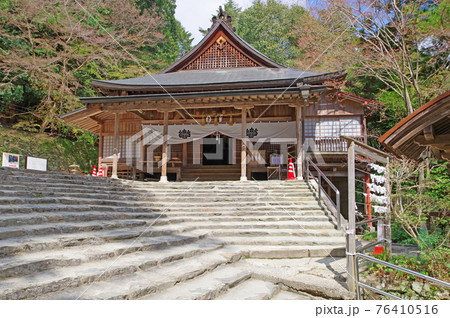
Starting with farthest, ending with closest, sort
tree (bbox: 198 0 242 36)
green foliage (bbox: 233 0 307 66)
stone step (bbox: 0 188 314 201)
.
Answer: tree (bbox: 198 0 242 36)
green foliage (bbox: 233 0 307 66)
stone step (bbox: 0 188 314 201)

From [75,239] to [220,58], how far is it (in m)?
12.9

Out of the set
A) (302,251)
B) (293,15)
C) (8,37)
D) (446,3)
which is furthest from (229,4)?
(302,251)


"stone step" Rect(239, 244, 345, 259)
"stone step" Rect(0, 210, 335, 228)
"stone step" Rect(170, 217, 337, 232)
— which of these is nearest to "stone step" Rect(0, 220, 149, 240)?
"stone step" Rect(0, 210, 335, 228)

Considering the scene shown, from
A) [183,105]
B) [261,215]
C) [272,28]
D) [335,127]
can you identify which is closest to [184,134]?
[183,105]

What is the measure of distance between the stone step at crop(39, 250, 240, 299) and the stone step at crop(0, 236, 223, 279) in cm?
48

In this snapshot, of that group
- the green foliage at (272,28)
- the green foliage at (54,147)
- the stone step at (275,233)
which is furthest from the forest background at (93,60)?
the green foliage at (272,28)

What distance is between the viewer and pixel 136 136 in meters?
14.2

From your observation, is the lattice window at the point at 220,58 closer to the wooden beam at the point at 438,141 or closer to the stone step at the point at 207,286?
the wooden beam at the point at 438,141

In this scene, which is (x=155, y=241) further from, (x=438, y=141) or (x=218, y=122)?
(x=218, y=122)

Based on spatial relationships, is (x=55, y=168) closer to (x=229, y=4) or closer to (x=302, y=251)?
(x=302, y=251)

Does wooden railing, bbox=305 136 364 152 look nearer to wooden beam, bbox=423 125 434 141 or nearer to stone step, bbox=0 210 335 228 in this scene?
stone step, bbox=0 210 335 228

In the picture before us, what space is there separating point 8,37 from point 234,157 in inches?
536

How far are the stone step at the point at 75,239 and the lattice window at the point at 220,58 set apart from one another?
37.0ft

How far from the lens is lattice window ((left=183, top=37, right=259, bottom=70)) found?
15133 mm
